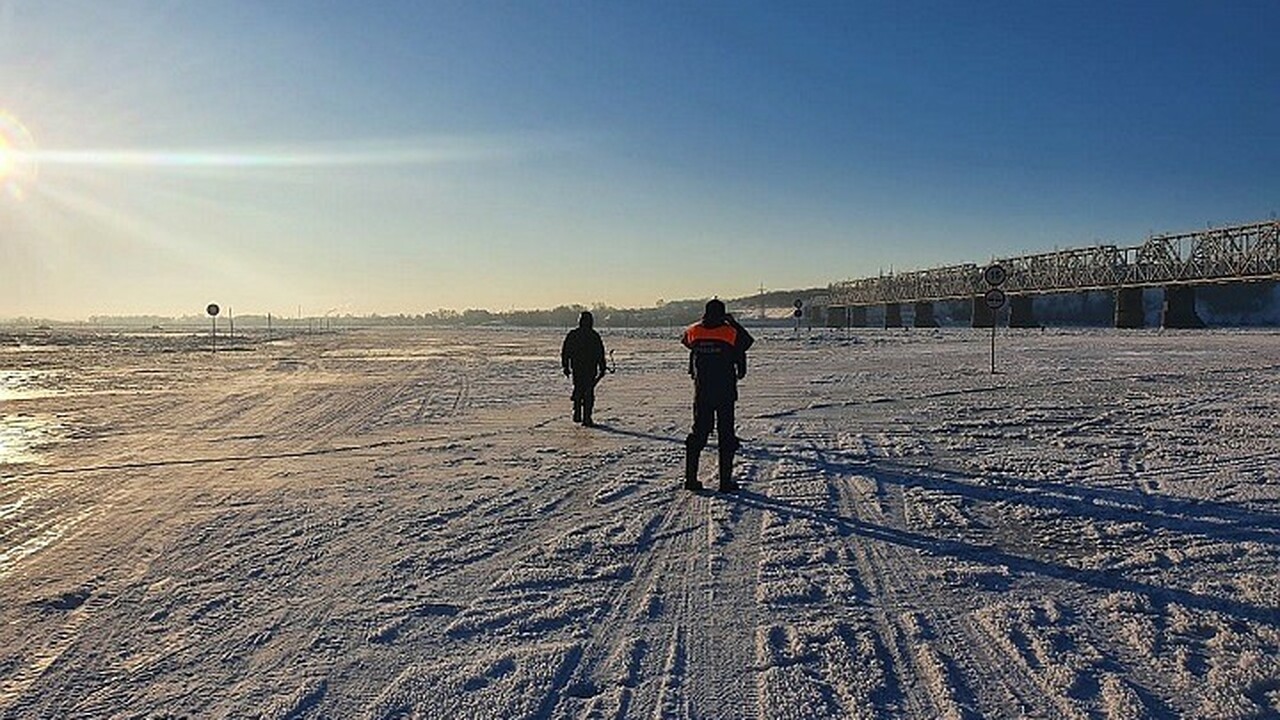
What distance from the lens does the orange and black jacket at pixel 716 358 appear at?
7.71 meters

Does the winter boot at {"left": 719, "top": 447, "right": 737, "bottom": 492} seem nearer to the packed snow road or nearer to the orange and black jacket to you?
the packed snow road

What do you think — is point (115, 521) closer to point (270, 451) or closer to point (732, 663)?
point (270, 451)

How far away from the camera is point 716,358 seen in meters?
7.74

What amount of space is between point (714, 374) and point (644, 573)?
112 inches

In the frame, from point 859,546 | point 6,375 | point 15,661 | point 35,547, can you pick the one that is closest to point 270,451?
point 35,547

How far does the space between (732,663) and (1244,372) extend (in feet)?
71.2

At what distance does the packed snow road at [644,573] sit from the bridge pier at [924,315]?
93.2 meters

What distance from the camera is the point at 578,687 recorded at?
3.66 m

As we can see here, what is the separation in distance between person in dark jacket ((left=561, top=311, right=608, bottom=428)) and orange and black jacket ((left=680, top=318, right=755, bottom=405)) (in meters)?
5.08

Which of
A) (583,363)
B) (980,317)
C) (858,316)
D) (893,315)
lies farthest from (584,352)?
(858,316)

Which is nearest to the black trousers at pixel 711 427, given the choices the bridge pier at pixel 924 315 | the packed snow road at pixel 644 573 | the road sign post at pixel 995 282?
the packed snow road at pixel 644 573

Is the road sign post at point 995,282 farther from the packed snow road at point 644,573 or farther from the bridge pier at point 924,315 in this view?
the bridge pier at point 924,315

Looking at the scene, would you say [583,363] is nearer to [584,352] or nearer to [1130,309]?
[584,352]

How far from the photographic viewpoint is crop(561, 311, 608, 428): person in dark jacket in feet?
42.0
